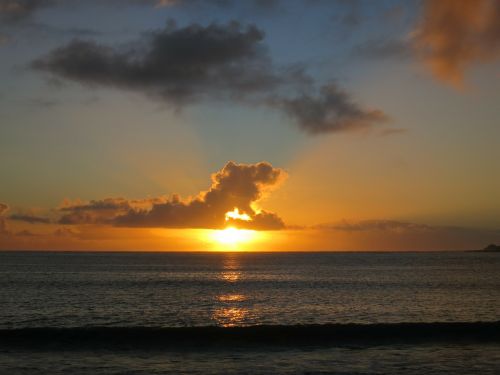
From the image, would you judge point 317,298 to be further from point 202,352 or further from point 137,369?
point 137,369

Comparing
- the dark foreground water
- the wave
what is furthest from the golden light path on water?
the wave

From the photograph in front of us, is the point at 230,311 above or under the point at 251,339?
under

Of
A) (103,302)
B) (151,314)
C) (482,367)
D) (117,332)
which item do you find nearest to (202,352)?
(117,332)

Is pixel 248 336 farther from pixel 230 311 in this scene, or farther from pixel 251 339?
pixel 230 311

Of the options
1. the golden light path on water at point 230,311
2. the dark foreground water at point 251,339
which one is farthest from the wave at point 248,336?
the golden light path on water at point 230,311

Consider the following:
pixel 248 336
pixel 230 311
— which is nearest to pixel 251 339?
pixel 248 336

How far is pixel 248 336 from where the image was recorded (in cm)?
3338

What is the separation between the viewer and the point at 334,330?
1366 inches

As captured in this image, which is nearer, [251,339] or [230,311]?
[251,339]

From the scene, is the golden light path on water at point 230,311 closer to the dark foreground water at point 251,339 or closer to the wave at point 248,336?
the dark foreground water at point 251,339

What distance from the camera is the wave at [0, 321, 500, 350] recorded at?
1211 inches

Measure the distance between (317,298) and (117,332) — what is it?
35.5m

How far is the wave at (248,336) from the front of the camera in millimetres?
30766

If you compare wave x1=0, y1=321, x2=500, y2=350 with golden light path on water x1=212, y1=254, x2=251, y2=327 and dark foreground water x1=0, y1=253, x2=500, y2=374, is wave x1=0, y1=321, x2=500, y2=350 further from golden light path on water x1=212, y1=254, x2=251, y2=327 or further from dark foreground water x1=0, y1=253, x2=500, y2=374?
golden light path on water x1=212, y1=254, x2=251, y2=327
